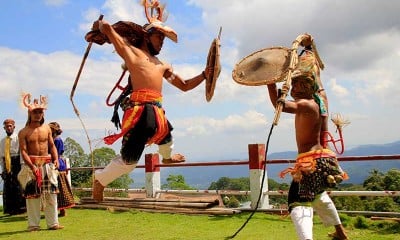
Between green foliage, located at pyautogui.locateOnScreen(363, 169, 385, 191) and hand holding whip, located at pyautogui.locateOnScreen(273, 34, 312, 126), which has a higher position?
hand holding whip, located at pyautogui.locateOnScreen(273, 34, 312, 126)

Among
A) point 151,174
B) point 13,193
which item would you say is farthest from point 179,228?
point 13,193

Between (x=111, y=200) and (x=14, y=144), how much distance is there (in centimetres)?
221

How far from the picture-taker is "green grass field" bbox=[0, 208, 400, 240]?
20.1 feet

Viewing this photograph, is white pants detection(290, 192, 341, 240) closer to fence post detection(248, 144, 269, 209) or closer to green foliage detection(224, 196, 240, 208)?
fence post detection(248, 144, 269, 209)

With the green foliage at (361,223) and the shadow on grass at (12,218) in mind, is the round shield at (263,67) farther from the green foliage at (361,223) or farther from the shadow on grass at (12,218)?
the shadow on grass at (12,218)

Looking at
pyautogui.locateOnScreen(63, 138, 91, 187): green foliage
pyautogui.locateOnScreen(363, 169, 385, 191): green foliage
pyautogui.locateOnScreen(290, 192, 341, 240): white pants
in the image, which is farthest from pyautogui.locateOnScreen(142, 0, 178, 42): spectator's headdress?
pyautogui.locateOnScreen(63, 138, 91, 187): green foliage

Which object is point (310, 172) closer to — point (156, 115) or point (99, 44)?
point (156, 115)

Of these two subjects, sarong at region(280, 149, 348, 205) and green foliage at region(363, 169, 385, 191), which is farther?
green foliage at region(363, 169, 385, 191)

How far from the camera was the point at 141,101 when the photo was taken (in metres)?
4.42

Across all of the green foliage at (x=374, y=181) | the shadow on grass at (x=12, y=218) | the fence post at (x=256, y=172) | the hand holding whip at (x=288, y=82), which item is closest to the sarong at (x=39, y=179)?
the shadow on grass at (x=12, y=218)

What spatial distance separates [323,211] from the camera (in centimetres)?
460

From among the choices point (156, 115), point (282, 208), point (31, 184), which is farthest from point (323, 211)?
point (31, 184)

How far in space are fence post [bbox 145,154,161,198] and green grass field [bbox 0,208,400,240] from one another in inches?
59.1

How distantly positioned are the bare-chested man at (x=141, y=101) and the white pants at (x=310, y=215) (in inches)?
55.3
